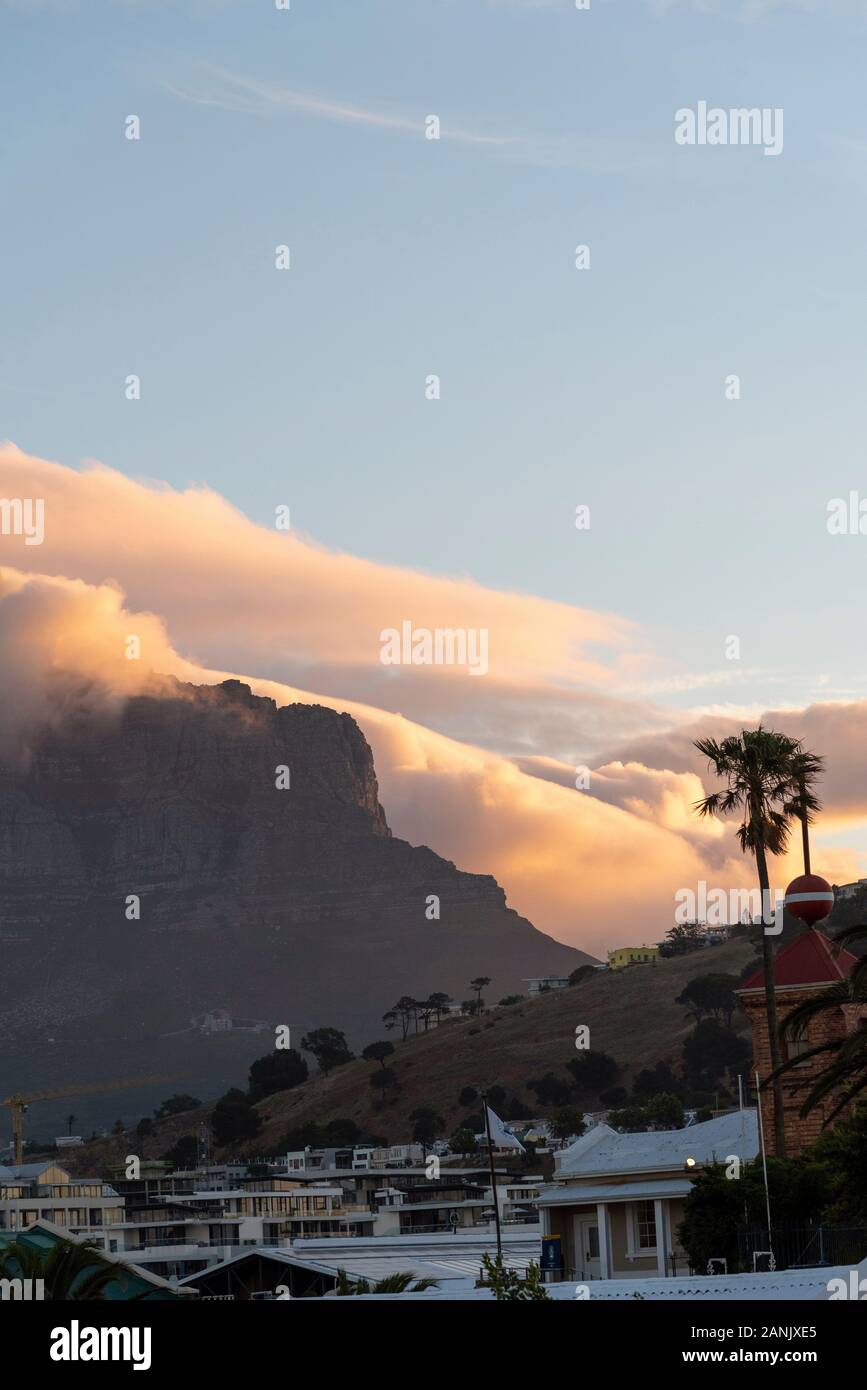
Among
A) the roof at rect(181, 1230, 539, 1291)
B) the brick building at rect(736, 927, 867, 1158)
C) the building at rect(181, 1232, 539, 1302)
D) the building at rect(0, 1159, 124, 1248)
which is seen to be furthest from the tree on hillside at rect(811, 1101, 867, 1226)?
the building at rect(0, 1159, 124, 1248)

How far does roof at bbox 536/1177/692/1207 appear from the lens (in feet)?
180

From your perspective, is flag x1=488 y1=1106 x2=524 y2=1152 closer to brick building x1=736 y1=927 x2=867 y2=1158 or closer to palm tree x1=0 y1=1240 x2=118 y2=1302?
brick building x1=736 y1=927 x2=867 y2=1158

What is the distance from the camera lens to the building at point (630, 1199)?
55000 mm

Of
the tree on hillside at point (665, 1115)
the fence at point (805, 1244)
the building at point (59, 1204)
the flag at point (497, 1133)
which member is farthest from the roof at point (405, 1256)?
the tree on hillside at point (665, 1115)

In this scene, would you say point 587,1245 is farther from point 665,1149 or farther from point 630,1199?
point 665,1149

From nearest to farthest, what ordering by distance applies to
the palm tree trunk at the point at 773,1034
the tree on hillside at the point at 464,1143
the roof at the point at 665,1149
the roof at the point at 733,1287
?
the roof at the point at 733,1287 < the palm tree trunk at the point at 773,1034 < the roof at the point at 665,1149 < the tree on hillside at the point at 464,1143

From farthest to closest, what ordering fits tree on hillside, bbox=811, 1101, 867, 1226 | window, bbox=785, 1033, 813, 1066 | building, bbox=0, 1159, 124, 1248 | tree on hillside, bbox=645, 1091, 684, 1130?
tree on hillside, bbox=645, 1091, 684, 1130, building, bbox=0, 1159, 124, 1248, window, bbox=785, 1033, 813, 1066, tree on hillside, bbox=811, 1101, 867, 1226

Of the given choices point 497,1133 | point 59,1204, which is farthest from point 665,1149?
point 59,1204

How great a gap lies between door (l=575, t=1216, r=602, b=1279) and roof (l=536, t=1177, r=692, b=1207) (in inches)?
41.8

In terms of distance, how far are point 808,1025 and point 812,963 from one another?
109 inches

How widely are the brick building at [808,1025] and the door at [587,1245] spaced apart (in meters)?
8.28

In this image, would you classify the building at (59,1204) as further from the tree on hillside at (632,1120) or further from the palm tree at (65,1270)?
the palm tree at (65,1270)

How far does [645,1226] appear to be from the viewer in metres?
56.1
